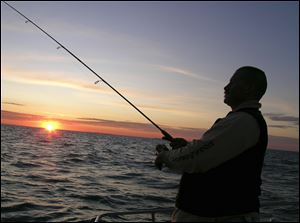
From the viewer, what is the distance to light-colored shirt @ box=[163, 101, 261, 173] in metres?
2.74

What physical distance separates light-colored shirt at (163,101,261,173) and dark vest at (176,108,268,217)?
0.07m

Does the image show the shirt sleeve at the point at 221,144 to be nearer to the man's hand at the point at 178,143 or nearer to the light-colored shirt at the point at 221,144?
the light-colored shirt at the point at 221,144

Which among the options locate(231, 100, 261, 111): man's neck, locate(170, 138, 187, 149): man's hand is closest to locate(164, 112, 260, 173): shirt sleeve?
locate(231, 100, 261, 111): man's neck

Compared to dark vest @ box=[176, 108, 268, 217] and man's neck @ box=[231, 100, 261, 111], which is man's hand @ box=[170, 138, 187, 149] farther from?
man's neck @ box=[231, 100, 261, 111]

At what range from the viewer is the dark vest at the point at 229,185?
2.85 metres

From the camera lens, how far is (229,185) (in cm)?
288

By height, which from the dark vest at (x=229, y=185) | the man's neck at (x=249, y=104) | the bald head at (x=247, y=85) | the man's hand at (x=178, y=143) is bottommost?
the dark vest at (x=229, y=185)

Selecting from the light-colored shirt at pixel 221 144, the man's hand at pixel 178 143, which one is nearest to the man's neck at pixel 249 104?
the light-colored shirt at pixel 221 144

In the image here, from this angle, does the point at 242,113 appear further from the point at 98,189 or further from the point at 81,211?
the point at 98,189

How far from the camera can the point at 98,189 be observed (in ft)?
64.0

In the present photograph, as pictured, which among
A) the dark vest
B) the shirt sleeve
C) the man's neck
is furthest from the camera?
the man's neck

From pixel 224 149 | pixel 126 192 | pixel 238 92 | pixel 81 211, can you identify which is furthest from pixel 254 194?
pixel 126 192

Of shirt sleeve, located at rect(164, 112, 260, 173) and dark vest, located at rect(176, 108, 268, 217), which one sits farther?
dark vest, located at rect(176, 108, 268, 217)

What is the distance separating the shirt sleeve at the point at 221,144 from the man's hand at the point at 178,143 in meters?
0.56
